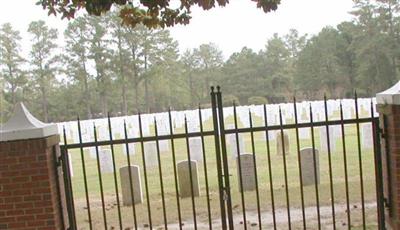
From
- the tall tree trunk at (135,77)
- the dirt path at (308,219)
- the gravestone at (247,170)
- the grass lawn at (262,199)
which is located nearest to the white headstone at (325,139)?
the grass lawn at (262,199)

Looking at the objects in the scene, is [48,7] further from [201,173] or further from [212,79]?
[212,79]

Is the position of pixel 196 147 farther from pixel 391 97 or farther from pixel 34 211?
pixel 391 97

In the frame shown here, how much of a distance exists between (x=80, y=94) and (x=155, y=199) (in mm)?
34511

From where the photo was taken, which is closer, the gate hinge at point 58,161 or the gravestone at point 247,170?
the gate hinge at point 58,161

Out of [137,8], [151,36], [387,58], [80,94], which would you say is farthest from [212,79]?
[137,8]

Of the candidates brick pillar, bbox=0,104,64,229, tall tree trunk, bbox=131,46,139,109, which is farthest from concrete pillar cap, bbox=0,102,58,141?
tall tree trunk, bbox=131,46,139,109

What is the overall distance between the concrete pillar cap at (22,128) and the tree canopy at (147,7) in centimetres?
129

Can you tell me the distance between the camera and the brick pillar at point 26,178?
4.03 metres

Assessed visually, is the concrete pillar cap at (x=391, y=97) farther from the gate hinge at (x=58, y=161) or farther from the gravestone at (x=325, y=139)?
the gravestone at (x=325, y=139)

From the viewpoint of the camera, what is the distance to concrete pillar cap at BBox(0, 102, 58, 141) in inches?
157

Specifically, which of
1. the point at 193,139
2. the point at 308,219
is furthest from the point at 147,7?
the point at 193,139

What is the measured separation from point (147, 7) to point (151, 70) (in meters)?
39.4

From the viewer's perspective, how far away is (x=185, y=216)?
25.6ft

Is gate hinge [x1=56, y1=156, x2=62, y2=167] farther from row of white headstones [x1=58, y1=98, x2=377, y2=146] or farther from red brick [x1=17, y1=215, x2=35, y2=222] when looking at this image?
row of white headstones [x1=58, y1=98, x2=377, y2=146]
